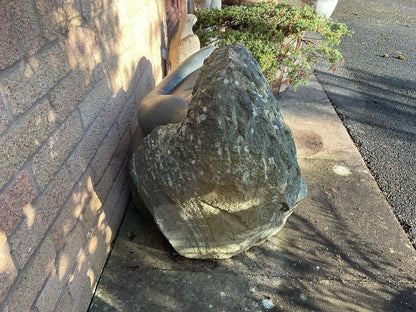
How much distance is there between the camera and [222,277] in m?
2.38

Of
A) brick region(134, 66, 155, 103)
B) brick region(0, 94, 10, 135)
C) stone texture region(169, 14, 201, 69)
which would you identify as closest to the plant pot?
stone texture region(169, 14, 201, 69)

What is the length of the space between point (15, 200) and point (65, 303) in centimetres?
80

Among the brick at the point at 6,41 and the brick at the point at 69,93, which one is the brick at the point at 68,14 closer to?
the brick at the point at 69,93

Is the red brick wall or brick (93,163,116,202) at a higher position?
the red brick wall

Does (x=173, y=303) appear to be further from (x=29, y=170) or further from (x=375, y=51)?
(x=375, y=51)

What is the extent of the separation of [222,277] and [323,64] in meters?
5.09

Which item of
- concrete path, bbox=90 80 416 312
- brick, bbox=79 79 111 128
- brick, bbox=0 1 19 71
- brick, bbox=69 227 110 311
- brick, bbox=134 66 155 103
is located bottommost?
concrete path, bbox=90 80 416 312

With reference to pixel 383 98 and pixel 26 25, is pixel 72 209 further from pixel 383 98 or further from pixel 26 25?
pixel 383 98

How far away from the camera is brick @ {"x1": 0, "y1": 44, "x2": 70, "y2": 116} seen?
1374mm

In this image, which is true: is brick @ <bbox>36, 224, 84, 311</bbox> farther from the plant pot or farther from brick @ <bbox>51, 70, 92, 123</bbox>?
the plant pot

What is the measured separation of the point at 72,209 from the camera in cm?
192

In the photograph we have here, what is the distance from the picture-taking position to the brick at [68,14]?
5.75 feet

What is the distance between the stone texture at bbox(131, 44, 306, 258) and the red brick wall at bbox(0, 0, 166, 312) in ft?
1.33

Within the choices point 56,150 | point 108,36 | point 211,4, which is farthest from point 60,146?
point 211,4
